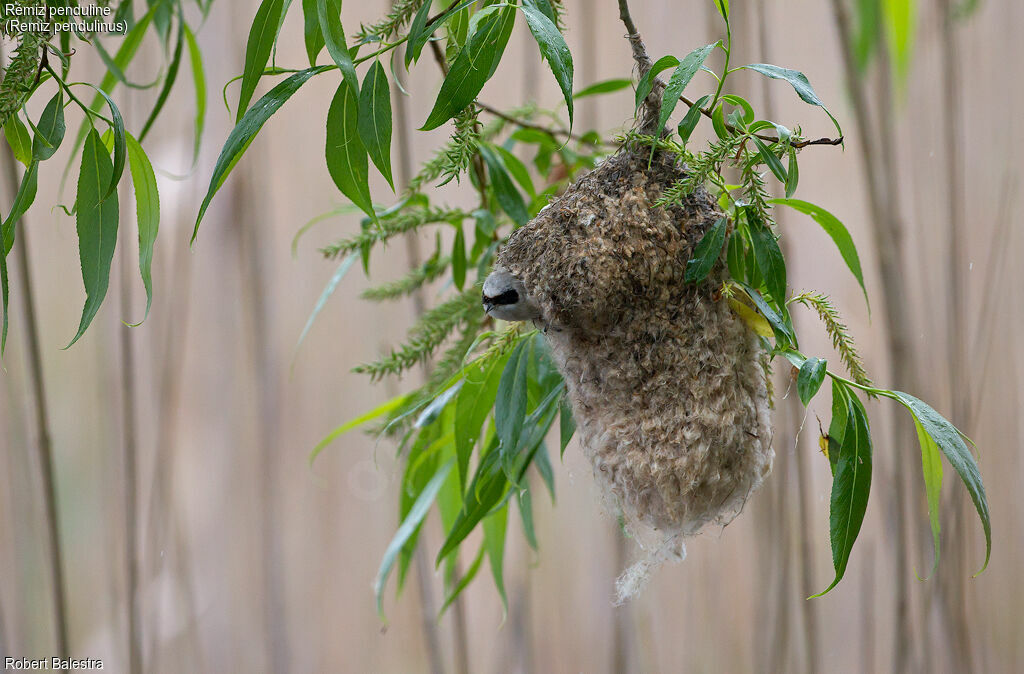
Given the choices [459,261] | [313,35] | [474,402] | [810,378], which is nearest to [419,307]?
[459,261]

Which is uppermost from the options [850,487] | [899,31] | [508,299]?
[899,31]

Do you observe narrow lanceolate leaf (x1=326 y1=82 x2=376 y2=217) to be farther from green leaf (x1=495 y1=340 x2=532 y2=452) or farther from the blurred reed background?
the blurred reed background

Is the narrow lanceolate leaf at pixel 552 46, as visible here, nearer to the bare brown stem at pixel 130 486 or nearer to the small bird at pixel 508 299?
the small bird at pixel 508 299

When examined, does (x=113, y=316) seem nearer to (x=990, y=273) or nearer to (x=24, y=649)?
(x=24, y=649)

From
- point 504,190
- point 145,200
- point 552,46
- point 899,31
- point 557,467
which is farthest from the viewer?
point 557,467

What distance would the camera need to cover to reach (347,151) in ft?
1.43

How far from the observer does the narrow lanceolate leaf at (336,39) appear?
0.38 meters

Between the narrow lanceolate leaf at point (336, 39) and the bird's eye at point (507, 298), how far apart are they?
0.43 ft

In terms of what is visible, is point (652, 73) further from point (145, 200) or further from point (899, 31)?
point (899, 31)

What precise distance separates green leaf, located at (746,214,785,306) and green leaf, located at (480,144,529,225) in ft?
0.66

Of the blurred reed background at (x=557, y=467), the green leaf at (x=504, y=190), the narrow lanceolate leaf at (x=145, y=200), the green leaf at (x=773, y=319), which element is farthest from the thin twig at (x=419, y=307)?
the green leaf at (x=773, y=319)

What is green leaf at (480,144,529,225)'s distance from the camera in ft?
1.93

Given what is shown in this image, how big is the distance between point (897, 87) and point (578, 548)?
0.77m

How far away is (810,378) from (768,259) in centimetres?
7
